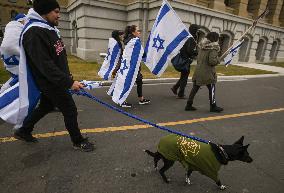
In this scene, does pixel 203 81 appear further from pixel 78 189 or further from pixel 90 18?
pixel 90 18

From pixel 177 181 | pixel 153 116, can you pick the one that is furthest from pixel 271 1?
pixel 177 181

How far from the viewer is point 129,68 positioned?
525 cm

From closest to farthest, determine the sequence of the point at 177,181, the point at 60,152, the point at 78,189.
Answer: the point at 78,189, the point at 177,181, the point at 60,152

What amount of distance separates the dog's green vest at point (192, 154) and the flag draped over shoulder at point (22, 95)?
73.2 inches

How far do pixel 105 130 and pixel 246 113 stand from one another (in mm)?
3554

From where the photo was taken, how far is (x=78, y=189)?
268cm

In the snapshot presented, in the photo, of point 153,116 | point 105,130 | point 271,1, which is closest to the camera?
point 105,130

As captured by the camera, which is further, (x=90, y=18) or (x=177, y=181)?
(x=90, y=18)

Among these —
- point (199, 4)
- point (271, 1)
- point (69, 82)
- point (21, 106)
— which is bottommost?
point (21, 106)

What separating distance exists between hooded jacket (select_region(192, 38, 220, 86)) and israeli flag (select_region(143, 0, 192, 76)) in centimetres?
45

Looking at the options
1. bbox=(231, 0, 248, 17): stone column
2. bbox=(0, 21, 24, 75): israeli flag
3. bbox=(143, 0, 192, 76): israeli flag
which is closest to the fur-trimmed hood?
bbox=(143, 0, 192, 76): israeli flag

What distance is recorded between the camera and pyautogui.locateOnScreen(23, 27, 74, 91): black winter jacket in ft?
9.39

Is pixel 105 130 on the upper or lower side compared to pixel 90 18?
lower

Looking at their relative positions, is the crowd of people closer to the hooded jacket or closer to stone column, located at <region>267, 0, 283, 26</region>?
the hooded jacket
